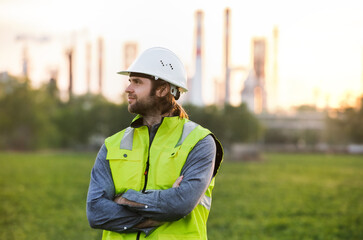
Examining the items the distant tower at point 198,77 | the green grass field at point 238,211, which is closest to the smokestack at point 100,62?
the distant tower at point 198,77

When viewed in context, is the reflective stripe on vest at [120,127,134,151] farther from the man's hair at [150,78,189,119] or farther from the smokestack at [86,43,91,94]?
the smokestack at [86,43,91,94]

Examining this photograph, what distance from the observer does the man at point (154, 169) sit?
2625mm

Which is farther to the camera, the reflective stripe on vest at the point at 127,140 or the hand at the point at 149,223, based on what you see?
the reflective stripe on vest at the point at 127,140

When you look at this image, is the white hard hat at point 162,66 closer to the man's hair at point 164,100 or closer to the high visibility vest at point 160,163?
the man's hair at point 164,100

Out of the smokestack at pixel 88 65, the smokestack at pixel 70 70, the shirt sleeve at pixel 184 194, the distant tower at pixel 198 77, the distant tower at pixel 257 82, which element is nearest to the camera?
the shirt sleeve at pixel 184 194

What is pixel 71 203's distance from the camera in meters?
13.4

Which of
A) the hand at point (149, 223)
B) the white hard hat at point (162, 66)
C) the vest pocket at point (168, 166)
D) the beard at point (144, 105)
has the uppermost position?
the white hard hat at point (162, 66)

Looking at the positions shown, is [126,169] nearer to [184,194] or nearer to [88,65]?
[184,194]

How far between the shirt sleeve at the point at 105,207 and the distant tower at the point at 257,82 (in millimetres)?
87679

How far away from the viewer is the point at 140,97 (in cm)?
279

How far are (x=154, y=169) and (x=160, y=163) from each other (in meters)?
0.05

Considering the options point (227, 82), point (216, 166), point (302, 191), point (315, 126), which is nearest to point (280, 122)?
point (315, 126)

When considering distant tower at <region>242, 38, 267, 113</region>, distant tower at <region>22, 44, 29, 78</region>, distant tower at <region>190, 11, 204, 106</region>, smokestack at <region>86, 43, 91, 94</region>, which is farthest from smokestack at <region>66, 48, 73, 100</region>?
distant tower at <region>242, 38, 267, 113</region>

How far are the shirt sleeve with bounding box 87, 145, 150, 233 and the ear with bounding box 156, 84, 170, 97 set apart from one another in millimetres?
450
